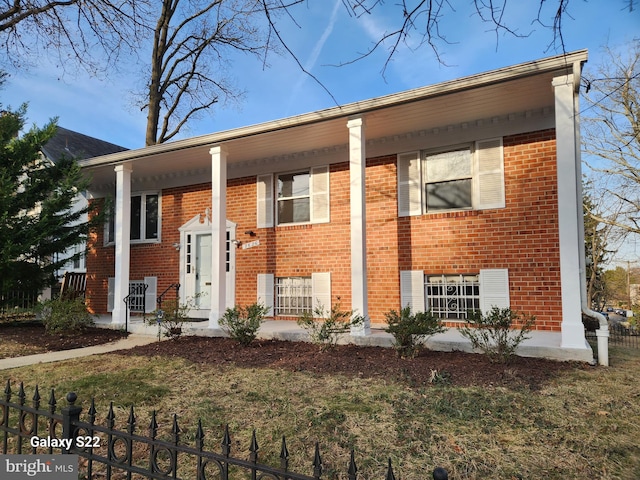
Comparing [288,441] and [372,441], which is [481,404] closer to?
[372,441]

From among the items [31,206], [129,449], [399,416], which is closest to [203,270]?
[31,206]

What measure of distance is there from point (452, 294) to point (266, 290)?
172 inches

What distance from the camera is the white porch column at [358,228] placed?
24.2 ft

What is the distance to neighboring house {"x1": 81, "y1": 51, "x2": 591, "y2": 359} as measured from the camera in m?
6.90

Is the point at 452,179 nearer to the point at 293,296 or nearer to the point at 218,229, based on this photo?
the point at 293,296

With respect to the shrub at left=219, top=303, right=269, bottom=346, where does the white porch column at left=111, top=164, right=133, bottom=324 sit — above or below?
above

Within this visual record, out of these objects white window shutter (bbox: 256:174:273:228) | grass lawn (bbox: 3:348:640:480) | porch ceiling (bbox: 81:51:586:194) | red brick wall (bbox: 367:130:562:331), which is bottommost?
grass lawn (bbox: 3:348:640:480)

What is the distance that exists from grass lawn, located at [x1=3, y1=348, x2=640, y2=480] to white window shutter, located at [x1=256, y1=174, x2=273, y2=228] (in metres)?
5.24

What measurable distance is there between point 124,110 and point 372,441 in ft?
68.7

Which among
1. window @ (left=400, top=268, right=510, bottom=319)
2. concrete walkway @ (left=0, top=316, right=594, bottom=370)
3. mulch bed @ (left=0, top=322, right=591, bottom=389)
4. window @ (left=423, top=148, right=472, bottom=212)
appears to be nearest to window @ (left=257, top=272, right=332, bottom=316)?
concrete walkway @ (left=0, top=316, right=594, bottom=370)

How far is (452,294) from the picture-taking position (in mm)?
8406

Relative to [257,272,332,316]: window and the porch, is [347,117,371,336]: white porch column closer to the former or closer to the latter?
the porch

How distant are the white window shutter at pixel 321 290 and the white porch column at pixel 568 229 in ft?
15.9

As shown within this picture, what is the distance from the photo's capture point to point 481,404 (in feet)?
13.2
